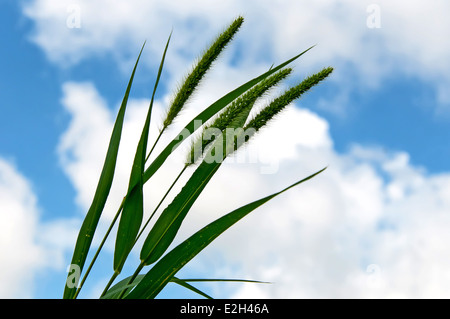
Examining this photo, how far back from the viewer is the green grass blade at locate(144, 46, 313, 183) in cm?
131

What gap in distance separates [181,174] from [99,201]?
228 millimetres

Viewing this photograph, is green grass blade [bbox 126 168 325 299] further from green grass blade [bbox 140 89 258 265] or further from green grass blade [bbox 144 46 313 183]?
green grass blade [bbox 144 46 313 183]

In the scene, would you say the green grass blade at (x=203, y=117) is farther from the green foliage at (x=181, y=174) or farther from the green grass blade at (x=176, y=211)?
the green grass blade at (x=176, y=211)

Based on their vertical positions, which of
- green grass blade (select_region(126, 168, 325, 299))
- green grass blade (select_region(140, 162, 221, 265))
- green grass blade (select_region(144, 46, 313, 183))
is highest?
green grass blade (select_region(144, 46, 313, 183))

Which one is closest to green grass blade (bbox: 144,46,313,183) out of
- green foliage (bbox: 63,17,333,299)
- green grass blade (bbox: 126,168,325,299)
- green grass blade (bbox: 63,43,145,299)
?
green foliage (bbox: 63,17,333,299)

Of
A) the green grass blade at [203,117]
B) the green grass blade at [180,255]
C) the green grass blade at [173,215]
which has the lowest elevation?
the green grass blade at [180,255]

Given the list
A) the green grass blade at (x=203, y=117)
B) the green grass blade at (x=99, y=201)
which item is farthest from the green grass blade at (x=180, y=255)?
the green grass blade at (x=203, y=117)

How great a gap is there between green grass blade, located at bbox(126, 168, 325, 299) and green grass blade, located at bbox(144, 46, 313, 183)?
0.28 metres

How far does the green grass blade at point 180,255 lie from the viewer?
3.89ft

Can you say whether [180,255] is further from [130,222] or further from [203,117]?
[203,117]

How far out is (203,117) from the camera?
135 centimetres
